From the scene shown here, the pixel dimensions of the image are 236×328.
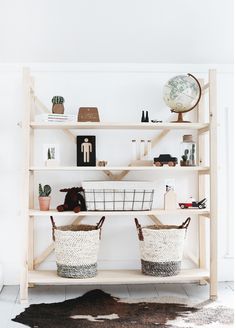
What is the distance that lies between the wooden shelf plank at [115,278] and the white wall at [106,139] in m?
0.30

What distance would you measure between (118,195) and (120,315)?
0.86 meters

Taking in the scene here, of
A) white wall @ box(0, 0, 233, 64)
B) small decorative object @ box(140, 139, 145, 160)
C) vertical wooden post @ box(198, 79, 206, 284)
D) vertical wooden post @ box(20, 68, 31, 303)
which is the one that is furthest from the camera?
vertical wooden post @ box(198, 79, 206, 284)

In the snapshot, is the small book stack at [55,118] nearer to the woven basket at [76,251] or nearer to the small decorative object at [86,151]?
the small decorative object at [86,151]

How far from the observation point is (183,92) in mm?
3465

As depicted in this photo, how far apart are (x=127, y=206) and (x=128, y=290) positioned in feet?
2.13

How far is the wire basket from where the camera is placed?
346 cm

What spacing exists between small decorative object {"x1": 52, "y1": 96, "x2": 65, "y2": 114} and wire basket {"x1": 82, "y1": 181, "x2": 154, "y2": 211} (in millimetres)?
573

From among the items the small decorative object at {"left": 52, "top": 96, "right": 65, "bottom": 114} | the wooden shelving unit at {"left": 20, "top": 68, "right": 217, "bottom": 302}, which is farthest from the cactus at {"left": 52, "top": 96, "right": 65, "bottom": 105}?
the wooden shelving unit at {"left": 20, "top": 68, "right": 217, "bottom": 302}

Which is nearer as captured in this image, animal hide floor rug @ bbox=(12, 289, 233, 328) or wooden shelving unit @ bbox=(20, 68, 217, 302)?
animal hide floor rug @ bbox=(12, 289, 233, 328)

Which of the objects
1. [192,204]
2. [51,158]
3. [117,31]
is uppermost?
[117,31]

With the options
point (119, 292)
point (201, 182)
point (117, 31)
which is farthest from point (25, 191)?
point (201, 182)

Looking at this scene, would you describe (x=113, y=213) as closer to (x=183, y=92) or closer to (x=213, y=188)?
(x=213, y=188)

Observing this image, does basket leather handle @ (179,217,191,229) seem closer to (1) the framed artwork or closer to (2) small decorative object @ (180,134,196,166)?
(2) small decorative object @ (180,134,196,166)

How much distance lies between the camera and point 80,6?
3121 mm
